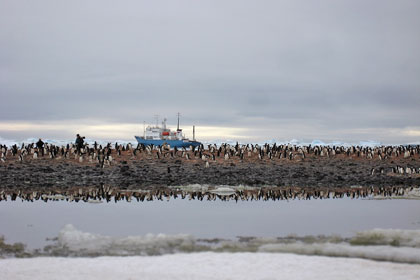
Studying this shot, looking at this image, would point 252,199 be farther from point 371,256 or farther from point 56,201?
point 371,256

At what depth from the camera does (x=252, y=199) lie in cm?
2178

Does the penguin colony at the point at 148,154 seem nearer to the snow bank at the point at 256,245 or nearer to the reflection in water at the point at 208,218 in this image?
the reflection in water at the point at 208,218

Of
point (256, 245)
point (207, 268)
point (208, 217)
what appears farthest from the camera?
point (208, 217)

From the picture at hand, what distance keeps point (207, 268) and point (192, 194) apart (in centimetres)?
1326

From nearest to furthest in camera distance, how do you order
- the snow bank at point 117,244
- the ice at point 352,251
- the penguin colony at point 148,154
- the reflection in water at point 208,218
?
the ice at point 352,251 < the snow bank at point 117,244 < the reflection in water at point 208,218 < the penguin colony at point 148,154

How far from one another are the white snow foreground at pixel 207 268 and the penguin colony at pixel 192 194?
10.5 m

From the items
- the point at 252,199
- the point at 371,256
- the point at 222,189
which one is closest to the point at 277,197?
the point at 252,199

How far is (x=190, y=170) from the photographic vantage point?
3359cm

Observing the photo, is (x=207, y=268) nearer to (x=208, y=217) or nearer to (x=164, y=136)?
(x=208, y=217)

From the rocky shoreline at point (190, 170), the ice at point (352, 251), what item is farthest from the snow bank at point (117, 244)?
the rocky shoreline at point (190, 170)

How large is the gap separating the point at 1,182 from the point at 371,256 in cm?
2165

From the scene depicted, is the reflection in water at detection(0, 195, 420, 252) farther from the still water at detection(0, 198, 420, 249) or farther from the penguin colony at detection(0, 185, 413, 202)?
the penguin colony at detection(0, 185, 413, 202)

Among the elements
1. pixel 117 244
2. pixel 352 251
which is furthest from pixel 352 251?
pixel 117 244

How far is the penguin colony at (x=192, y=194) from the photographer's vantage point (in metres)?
21.8
